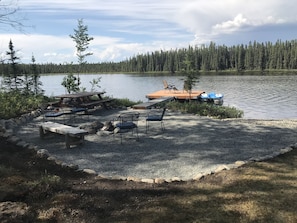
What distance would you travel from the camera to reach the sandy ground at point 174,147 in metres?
6.80

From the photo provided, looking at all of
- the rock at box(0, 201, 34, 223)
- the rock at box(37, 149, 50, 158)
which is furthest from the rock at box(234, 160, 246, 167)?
the rock at box(37, 149, 50, 158)

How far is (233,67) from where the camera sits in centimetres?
11425

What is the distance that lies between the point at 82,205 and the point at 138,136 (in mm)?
5295

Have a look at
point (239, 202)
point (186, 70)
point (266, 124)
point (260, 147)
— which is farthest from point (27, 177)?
point (186, 70)

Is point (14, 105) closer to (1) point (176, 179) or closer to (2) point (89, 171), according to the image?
(2) point (89, 171)

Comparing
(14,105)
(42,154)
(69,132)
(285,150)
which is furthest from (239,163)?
(14,105)

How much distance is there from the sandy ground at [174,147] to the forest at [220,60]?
7162 centimetres

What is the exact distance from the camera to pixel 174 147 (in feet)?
27.9

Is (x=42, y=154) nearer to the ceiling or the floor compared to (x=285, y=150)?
Result: nearer to the floor

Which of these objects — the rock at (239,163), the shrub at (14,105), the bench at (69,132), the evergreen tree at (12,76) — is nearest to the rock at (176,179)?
the rock at (239,163)

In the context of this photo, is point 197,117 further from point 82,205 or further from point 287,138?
point 82,205

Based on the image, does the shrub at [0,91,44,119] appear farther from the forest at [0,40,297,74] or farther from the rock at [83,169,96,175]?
the forest at [0,40,297,74]

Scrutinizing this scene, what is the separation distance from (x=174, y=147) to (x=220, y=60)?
10910 centimetres

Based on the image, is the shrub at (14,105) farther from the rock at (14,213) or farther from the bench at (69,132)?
the rock at (14,213)
